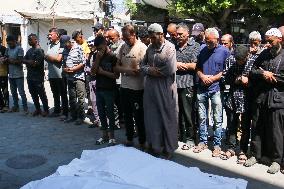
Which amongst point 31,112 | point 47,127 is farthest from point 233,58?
point 31,112

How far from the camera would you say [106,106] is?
22.1 feet

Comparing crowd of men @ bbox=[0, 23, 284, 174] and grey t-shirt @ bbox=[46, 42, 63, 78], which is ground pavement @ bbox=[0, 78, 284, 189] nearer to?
crowd of men @ bbox=[0, 23, 284, 174]

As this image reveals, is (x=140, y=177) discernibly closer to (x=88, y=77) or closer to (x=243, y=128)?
(x=243, y=128)

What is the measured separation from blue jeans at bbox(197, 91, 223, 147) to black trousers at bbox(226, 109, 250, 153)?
0.48 ft

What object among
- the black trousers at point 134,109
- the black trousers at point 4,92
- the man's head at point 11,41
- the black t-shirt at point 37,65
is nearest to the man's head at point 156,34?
the black trousers at point 134,109

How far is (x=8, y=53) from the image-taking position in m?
9.23

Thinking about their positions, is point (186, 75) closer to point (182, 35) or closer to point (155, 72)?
point (182, 35)

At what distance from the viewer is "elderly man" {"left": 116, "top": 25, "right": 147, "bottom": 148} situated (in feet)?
20.4

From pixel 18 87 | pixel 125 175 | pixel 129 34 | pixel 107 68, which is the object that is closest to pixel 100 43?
pixel 107 68

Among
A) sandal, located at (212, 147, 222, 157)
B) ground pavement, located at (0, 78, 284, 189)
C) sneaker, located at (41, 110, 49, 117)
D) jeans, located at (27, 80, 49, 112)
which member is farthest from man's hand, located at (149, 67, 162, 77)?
sneaker, located at (41, 110, 49, 117)

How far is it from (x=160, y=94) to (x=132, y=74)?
0.63 metres

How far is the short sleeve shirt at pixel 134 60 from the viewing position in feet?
20.5

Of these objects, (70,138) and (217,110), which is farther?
(70,138)

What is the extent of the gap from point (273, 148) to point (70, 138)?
366 cm
